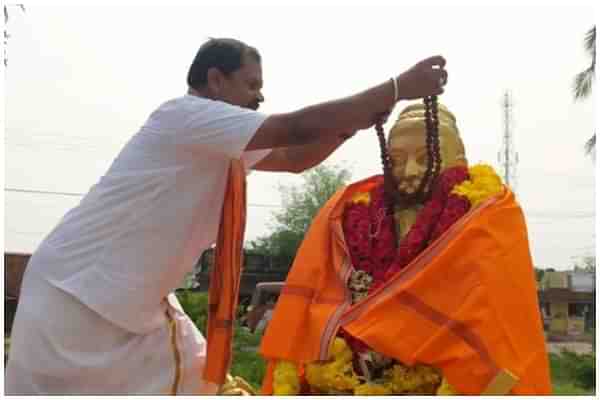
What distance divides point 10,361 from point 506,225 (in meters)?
2.05

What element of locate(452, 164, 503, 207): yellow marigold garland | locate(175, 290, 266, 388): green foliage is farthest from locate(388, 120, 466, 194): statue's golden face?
locate(175, 290, 266, 388): green foliage

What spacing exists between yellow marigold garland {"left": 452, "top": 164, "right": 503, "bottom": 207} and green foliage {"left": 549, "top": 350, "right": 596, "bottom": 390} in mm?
7319

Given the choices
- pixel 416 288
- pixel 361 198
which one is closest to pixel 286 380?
pixel 416 288

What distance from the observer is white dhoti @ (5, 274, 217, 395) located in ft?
8.46

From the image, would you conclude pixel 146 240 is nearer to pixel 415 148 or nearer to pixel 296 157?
pixel 296 157

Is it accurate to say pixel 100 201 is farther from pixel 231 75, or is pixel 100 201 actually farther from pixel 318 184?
pixel 318 184

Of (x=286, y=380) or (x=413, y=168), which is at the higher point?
(x=413, y=168)

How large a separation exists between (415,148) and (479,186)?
1.12 ft

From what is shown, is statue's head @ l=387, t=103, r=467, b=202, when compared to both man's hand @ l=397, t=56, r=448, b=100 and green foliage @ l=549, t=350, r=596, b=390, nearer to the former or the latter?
man's hand @ l=397, t=56, r=448, b=100

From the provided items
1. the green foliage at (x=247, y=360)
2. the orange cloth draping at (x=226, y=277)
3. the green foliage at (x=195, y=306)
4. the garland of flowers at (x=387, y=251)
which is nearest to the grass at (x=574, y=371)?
the green foliage at (x=247, y=360)

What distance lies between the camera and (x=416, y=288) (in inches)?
Result: 127

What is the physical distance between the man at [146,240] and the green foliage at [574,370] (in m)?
8.42

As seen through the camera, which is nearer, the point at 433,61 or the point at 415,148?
the point at 433,61

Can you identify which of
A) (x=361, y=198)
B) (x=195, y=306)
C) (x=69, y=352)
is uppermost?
(x=361, y=198)
